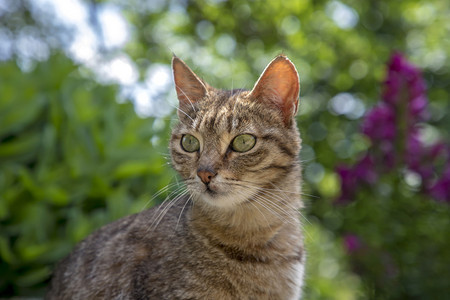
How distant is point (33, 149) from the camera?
319 centimetres

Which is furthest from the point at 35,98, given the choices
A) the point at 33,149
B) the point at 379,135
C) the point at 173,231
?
the point at 379,135

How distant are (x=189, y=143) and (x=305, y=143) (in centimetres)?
272

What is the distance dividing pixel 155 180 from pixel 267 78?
4.75ft

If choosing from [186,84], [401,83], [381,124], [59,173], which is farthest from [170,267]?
[401,83]

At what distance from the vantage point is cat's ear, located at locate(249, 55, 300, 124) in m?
1.98

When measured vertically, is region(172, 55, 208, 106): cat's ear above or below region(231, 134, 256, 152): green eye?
above

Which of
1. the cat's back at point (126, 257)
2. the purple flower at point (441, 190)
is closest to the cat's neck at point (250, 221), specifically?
the cat's back at point (126, 257)

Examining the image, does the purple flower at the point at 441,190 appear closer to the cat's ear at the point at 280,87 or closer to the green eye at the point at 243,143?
the cat's ear at the point at 280,87

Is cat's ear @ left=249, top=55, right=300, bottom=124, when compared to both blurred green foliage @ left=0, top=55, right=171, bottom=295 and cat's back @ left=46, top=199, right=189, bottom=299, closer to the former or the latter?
cat's back @ left=46, top=199, right=189, bottom=299

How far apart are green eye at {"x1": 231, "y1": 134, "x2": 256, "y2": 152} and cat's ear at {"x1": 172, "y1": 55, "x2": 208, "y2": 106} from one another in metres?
0.35

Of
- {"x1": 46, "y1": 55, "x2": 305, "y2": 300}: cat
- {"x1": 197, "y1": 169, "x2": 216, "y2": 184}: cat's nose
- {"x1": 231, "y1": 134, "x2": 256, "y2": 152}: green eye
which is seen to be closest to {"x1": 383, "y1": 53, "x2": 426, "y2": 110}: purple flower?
{"x1": 46, "y1": 55, "x2": 305, "y2": 300}: cat

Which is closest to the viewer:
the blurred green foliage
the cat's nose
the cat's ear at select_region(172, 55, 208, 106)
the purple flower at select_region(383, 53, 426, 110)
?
the cat's nose

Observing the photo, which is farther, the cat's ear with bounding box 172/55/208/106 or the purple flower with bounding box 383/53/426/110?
→ the purple flower with bounding box 383/53/426/110

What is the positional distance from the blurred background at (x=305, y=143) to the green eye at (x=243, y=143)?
0.61 meters
